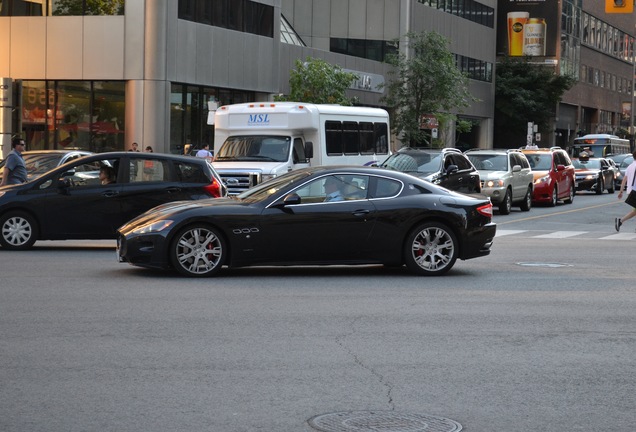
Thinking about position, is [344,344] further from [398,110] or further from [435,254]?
[398,110]

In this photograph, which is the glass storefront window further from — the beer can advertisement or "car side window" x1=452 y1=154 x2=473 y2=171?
the beer can advertisement

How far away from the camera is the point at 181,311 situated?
1125cm

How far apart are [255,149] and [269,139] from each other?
40cm

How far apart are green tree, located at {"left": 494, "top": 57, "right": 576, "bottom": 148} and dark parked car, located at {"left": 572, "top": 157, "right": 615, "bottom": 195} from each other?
3166 cm

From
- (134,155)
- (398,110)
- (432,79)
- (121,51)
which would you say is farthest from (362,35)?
(134,155)

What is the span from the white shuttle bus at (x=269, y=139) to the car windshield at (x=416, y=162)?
1865 millimetres

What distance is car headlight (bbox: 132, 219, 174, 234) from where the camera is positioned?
14.1m

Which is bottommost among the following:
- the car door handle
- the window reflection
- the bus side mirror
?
the car door handle

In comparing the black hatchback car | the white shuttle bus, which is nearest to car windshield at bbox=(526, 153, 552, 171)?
the white shuttle bus

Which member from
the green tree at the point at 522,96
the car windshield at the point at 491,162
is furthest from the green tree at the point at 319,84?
the green tree at the point at 522,96

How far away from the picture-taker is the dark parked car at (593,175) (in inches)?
1833

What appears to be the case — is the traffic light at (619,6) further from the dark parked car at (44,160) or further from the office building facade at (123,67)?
the office building facade at (123,67)

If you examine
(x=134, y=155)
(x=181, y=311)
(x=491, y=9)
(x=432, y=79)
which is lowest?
(x=181, y=311)

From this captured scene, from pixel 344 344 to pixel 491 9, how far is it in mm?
72687
